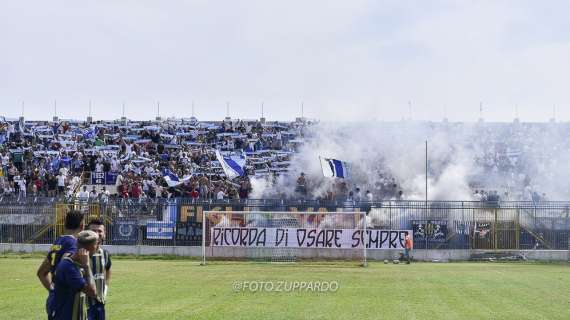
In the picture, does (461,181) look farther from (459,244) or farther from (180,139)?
(180,139)

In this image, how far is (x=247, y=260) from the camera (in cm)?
3322

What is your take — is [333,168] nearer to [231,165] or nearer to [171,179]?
[231,165]

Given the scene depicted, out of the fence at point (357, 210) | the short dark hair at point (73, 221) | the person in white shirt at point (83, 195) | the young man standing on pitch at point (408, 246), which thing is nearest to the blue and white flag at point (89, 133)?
the person in white shirt at point (83, 195)

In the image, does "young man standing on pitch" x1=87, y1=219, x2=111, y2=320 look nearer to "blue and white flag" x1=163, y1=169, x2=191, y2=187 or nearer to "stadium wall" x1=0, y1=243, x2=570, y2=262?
"stadium wall" x1=0, y1=243, x2=570, y2=262

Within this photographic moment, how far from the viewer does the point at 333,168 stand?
41.2 metres

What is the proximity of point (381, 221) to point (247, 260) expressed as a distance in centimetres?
604

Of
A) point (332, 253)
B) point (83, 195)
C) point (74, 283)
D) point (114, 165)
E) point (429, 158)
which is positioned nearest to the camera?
point (74, 283)

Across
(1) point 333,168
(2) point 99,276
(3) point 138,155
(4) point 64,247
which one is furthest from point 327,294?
(3) point 138,155

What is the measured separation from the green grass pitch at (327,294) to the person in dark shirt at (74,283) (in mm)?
6359

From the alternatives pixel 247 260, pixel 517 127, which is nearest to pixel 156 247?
pixel 247 260

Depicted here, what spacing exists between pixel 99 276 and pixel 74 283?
189cm

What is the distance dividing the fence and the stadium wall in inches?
8.9

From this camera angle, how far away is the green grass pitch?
15836mm

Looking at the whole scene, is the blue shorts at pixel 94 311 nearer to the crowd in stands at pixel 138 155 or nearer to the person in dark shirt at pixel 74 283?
the person in dark shirt at pixel 74 283
